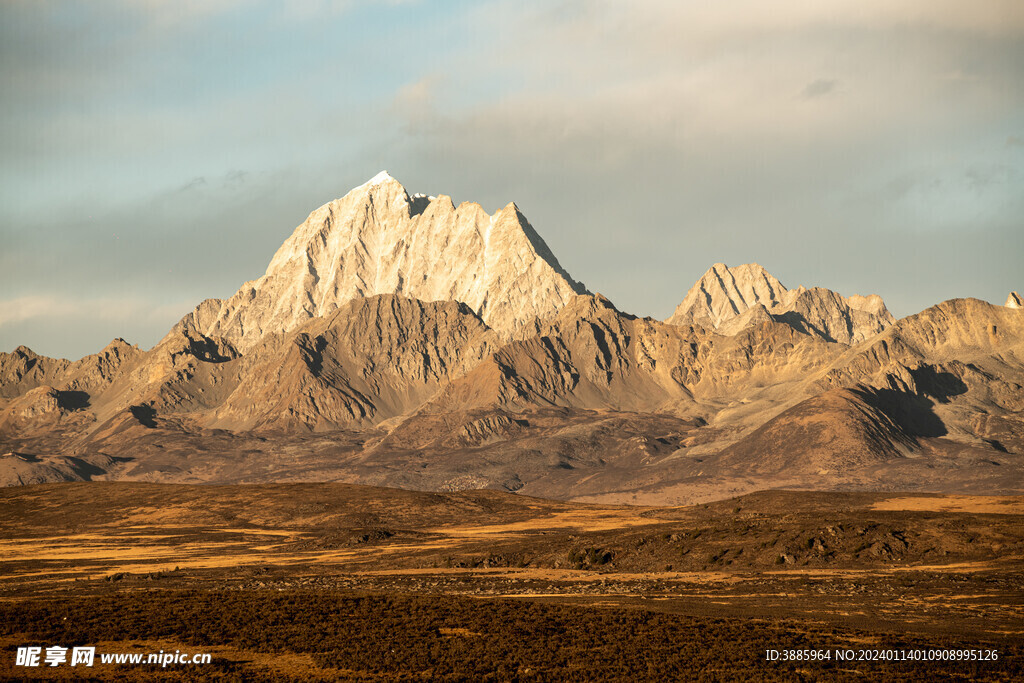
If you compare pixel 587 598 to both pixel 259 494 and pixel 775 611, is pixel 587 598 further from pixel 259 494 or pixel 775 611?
pixel 259 494

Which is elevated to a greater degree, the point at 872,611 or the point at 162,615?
the point at 162,615

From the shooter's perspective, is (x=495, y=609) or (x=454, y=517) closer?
(x=495, y=609)

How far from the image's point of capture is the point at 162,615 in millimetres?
55531

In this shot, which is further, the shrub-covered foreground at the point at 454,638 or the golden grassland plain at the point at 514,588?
the golden grassland plain at the point at 514,588

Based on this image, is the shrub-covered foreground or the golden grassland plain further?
the golden grassland plain

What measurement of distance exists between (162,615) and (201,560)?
59220 millimetres

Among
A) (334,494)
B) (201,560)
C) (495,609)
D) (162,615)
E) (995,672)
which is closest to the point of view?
(995,672)

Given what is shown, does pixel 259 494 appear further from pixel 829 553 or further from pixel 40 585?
pixel 829 553

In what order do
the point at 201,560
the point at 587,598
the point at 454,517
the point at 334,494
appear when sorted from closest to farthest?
1. the point at 587,598
2. the point at 201,560
3. the point at 454,517
4. the point at 334,494

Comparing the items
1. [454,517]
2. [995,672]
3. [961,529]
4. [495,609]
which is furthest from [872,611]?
[454,517]

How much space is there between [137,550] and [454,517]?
51.4 meters

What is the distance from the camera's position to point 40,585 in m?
88.2

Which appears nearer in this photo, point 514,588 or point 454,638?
point 454,638

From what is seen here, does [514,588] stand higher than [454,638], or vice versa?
[454,638]
